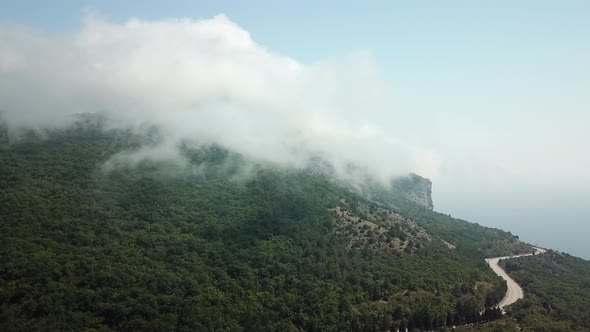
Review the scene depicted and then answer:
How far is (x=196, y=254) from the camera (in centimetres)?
12169

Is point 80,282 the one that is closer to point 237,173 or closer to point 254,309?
point 254,309

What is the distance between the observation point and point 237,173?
180500 mm

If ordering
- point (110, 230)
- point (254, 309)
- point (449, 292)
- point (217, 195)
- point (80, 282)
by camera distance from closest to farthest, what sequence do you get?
point (80, 282) < point (254, 309) < point (110, 230) < point (449, 292) < point (217, 195)

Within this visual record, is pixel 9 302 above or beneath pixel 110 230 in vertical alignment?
beneath

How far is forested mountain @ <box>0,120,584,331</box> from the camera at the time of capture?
96.6 meters

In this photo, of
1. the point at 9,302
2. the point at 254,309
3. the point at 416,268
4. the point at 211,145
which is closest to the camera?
the point at 9,302

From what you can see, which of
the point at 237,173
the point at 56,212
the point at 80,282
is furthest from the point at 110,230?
the point at 237,173

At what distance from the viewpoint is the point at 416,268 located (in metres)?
145

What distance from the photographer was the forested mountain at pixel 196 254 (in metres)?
96.6

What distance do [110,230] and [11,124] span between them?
3504 inches

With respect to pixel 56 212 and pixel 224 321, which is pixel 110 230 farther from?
pixel 224 321

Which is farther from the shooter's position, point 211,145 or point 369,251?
point 211,145

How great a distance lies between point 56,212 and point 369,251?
96.7 meters

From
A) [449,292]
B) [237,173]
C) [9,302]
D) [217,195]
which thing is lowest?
[9,302]
